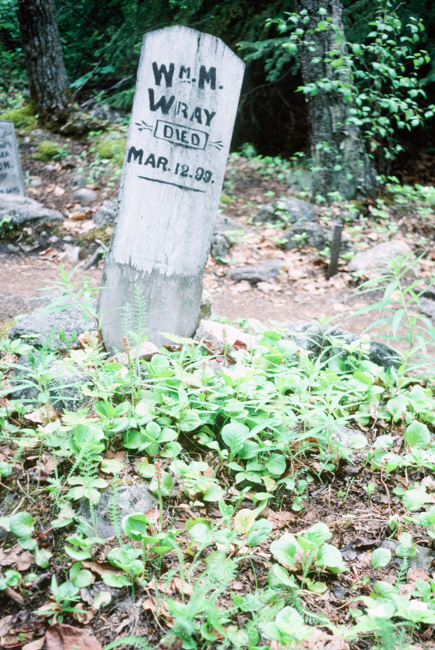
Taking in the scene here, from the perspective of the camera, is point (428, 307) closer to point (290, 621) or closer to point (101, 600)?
point (290, 621)

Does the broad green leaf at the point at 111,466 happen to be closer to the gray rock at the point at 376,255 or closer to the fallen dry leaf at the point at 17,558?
the fallen dry leaf at the point at 17,558

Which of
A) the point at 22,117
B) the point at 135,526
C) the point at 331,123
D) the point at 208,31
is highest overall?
the point at 208,31

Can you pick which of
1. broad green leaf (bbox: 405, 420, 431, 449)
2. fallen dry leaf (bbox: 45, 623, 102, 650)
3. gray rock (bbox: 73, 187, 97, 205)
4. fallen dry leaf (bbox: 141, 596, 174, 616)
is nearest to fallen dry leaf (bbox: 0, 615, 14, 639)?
fallen dry leaf (bbox: 45, 623, 102, 650)

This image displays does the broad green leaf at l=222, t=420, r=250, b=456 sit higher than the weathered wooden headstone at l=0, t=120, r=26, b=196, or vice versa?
the weathered wooden headstone at l=0, t=120, r=26, b=196

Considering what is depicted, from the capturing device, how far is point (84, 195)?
19.9 ft

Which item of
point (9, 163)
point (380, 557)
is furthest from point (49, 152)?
point (380, 557)

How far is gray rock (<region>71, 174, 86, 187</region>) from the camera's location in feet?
20.9

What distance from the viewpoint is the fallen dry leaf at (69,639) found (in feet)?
4.00

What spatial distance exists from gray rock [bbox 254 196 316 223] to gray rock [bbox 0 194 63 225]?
2.55 meters

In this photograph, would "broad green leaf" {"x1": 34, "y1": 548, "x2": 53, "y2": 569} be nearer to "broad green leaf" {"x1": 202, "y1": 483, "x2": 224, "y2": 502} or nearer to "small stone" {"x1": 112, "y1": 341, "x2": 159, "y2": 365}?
"broad green leaf" {"x1": 202, "y1": 483, "x2": 224, "y2": 502}

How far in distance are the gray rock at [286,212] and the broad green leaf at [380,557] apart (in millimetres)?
4553

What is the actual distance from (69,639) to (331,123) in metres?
6.02

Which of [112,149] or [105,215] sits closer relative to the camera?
[105,215]

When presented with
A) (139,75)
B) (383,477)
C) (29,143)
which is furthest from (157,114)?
(29,143)
